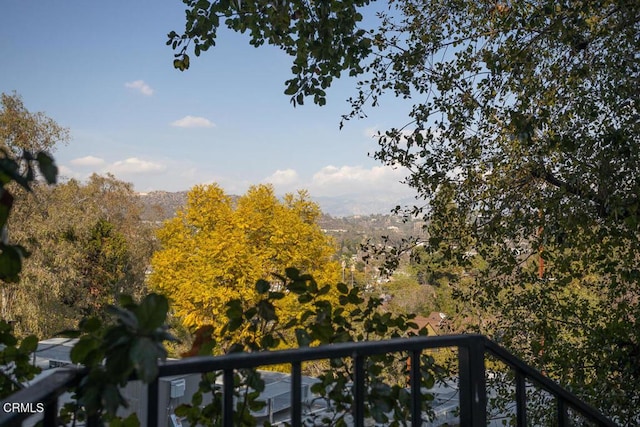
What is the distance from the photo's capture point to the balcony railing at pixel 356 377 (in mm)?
792

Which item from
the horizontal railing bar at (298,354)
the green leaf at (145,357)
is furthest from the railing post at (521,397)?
the green leaf at (145,357)

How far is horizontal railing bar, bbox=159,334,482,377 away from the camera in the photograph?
94 cm

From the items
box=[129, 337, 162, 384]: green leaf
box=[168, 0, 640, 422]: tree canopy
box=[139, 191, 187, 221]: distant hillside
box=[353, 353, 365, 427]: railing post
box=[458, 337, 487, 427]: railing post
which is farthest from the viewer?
box=[139, 191, 187, 221]: distant hillside

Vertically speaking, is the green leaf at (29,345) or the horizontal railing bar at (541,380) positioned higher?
the green leaf at (29,345)

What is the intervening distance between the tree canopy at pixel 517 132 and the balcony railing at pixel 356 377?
1.91m

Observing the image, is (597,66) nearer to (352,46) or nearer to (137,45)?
(352,46)

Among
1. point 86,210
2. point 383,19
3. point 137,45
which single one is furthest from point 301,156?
point 383,19

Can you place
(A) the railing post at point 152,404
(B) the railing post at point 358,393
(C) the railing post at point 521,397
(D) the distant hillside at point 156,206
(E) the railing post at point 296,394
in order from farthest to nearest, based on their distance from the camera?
(D) the distant hillside at point 156,206 < (C) the railing post at point 521,397 < (B) the railing post at point 358,393 < (E) the railing post at point 296,394 < (A) the railing post at point 152,404

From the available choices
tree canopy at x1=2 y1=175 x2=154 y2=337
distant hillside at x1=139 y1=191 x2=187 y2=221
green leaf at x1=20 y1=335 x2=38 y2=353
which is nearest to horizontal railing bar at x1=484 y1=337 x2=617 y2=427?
green leaf at x1=20 y1=335 x2=38 y2=353

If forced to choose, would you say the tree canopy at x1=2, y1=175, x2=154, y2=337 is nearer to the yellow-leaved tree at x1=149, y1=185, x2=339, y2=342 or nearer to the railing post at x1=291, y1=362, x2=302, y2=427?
the yellow-leaved tree at x1=149, y1=185, x2=339, y2=342

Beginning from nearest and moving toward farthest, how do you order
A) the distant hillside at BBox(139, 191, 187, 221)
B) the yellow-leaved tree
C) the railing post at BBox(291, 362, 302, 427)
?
the railing post at BBox(291, 362, 302, 427), the yellow-leaved tree, the distant hillside at BBox(139, 191, 187, 221)

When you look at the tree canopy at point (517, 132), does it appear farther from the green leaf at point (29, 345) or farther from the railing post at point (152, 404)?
the railing post at point (152, 404)

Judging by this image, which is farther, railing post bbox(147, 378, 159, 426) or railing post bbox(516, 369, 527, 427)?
railing post bbox(516, 369, 527, 427)

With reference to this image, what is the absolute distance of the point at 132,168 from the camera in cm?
6469
